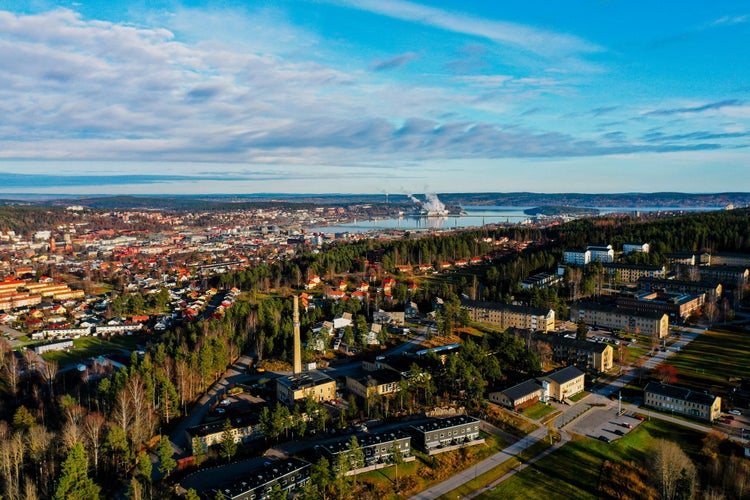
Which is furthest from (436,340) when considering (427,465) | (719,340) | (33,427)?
(33,427)

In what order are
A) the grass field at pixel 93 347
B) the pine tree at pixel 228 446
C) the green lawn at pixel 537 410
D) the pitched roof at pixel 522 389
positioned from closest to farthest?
the pine tree at pixel 228 446 < the green lawn at pixel 537 410 < the pitched roof at pixel 522 389 < the grass field at pixel 93 347

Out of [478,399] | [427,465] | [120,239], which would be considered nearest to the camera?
[427,465]

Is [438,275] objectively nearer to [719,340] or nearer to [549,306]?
[549,306]

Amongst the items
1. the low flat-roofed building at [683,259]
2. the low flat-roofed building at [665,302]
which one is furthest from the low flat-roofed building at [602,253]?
the low flat-roofed building at [665,302]

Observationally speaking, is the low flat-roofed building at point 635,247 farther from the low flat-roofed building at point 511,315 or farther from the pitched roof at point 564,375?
the pitched roof at point 564,375

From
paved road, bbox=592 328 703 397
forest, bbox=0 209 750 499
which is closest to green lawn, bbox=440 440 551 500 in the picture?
forest, bbox=0 209 750 499

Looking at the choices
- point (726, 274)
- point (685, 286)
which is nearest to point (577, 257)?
point (726, 274)

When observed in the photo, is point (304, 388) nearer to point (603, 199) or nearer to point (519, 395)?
point (519, 395)
